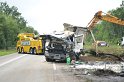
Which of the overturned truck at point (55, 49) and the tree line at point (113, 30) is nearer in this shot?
the overturned truck at point (55, 49)

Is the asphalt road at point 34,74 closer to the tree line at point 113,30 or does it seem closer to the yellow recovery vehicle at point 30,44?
the yellow recovery vehicle at point 30,44

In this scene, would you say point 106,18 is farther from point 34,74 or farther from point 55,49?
point 34,74

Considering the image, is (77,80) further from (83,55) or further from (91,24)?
(83,55)

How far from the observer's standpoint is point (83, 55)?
37906 millimetres

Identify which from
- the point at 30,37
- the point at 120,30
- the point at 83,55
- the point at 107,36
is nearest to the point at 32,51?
the point at 30,37

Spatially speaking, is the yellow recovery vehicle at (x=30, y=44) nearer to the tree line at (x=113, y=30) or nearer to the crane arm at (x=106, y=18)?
the crane arm at (x=106, y=18)

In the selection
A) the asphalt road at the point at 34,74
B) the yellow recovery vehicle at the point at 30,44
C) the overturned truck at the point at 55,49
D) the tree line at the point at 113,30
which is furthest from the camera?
the tree line at the point at 113,30

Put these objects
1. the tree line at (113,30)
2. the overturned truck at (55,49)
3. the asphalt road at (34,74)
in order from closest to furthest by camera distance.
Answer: the asphalt road at (34,74) < the overturned truck at (55,49) < the tree line at (113,30)

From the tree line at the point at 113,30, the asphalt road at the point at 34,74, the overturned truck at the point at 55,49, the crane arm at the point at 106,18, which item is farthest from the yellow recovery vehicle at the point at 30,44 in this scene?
the tree line at the point at 113,30

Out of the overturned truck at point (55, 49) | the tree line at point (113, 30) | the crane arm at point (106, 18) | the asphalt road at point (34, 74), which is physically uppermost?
the tree line at point (113, 30)

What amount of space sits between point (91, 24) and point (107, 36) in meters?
97.5

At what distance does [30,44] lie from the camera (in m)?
51.8

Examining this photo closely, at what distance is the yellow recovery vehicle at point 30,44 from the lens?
4945 cm

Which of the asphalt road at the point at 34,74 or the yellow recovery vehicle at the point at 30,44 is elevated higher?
the yellow recovery vehicle at the point at 30,44
